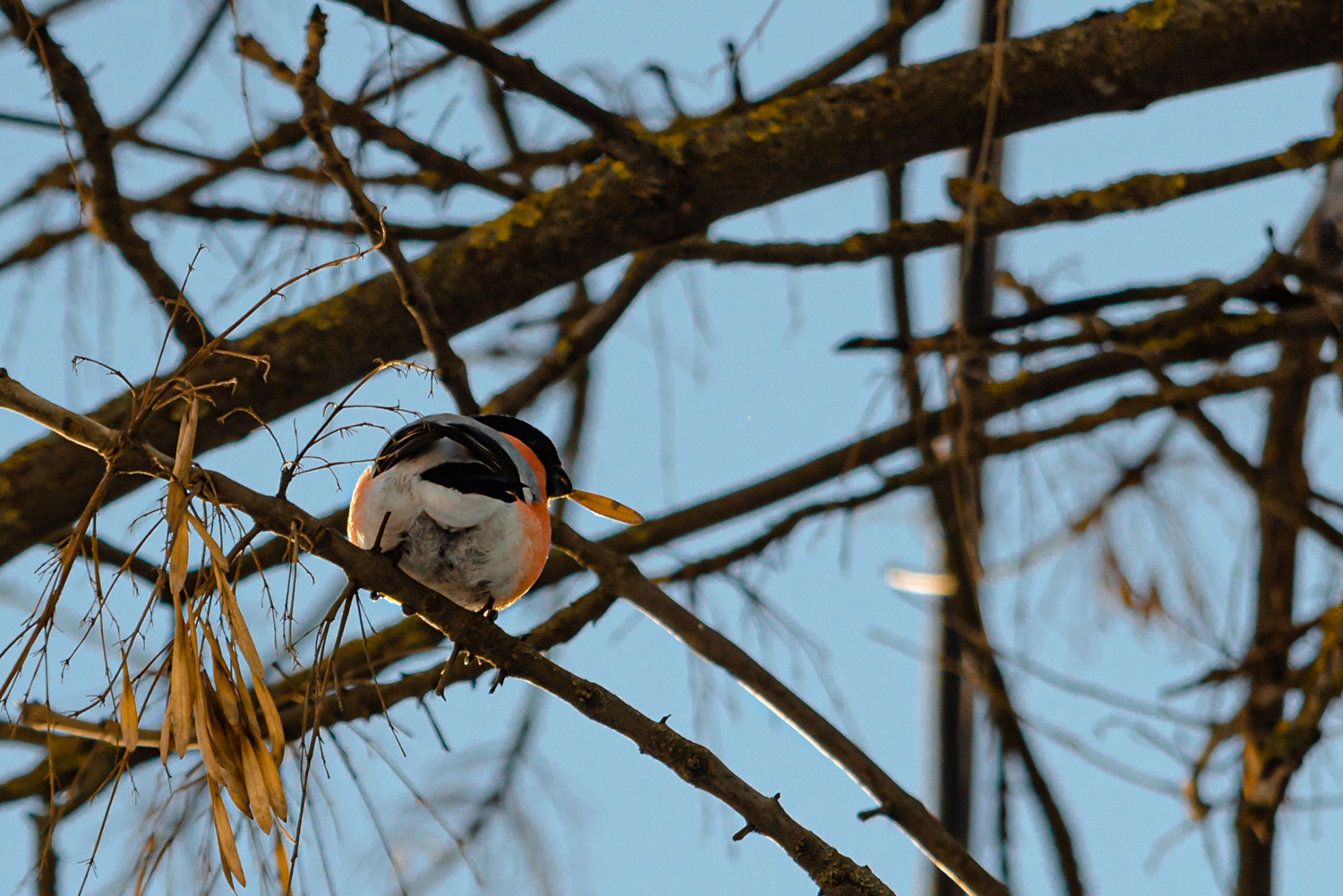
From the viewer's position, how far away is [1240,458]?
2234mm

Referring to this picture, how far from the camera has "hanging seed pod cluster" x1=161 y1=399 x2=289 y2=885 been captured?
835mm

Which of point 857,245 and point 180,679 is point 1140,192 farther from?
point 180,679

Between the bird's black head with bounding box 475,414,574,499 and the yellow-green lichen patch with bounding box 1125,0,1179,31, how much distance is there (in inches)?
42.5

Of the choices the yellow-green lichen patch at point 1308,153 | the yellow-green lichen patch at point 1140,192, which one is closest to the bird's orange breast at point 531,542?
the yellow-green lichen patch at point 1140,192

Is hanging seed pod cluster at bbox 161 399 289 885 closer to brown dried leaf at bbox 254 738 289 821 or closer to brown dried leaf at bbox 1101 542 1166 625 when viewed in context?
brown dried leaf at bbox 254 738 289 821

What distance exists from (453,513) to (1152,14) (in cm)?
134

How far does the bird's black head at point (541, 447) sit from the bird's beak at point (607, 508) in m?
0.04

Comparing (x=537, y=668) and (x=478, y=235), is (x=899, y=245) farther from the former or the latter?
(x=537, y=668)

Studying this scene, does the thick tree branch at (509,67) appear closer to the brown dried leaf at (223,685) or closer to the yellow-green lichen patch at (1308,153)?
the brown dried leaf at (223,685)

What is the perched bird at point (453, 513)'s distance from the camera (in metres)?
1.20

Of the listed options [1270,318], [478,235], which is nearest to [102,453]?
[478,235]

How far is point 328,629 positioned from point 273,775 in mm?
198

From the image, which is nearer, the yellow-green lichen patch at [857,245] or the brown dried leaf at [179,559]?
the brown dried leaf at [179,559]

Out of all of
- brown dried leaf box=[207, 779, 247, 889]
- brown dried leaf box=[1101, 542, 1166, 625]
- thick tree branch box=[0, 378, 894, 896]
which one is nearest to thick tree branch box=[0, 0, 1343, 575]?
thick tree branch box=[0, 378, 894, 896]
